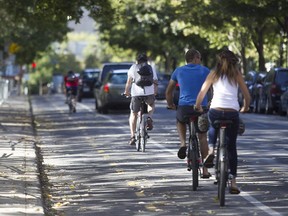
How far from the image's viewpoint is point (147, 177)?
1525 centimetres

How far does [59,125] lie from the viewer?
31.2m

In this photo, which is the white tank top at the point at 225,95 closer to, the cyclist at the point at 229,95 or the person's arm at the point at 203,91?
the cyclist at the point at 229,95

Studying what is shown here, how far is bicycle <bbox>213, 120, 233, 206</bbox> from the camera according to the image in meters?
11.9

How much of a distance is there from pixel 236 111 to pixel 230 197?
1122mm

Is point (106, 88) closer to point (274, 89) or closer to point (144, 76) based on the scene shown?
point (274, 89)

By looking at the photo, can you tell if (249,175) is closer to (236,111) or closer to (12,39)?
(236,111)

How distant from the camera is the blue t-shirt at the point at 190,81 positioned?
45.3ft

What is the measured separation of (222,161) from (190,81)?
2078mm

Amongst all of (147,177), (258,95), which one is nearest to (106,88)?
(258,95)

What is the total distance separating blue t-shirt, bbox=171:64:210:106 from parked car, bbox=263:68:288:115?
80.7 ft

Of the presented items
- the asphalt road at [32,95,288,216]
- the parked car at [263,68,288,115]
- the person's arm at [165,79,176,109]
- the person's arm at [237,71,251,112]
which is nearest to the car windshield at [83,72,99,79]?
the parked car at [263,68,288,115]

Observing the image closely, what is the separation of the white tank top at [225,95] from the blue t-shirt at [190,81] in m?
1.40

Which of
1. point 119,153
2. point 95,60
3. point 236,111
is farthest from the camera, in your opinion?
point 95,60

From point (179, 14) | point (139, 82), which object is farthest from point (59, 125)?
point (179, 14)
